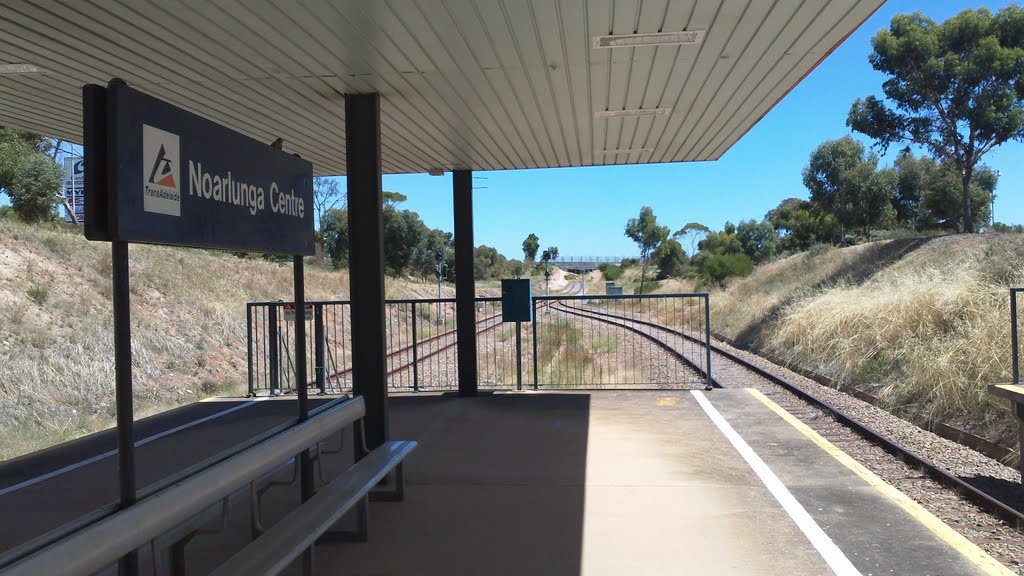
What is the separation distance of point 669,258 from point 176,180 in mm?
75172

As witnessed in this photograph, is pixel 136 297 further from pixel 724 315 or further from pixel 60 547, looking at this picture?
pixel 724 315

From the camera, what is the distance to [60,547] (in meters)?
2.36

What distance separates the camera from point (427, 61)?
17.8ft

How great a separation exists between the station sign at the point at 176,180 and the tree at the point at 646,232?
75.8 meters

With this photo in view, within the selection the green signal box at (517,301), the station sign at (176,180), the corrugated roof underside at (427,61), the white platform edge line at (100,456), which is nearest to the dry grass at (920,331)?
the corrugated roof underside at (427,61)

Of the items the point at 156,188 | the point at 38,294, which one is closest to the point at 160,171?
the point at 156,188

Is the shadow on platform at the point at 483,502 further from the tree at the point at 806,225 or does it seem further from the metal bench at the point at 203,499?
the tree at the point at 806,225

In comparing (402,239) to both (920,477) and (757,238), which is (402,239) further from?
(920,477)

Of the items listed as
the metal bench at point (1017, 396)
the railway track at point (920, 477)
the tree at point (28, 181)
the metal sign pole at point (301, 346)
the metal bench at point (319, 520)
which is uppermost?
the tree at point (28, 181)

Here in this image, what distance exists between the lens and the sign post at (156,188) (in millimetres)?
2559

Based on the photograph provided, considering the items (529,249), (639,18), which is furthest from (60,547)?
(529,249)

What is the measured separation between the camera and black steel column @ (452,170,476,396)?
32.0 feet

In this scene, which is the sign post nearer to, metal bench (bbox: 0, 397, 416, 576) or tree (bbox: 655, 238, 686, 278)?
metal bench (bbox: 0, 397, 416, 576)

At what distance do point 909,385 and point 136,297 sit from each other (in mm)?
16581
